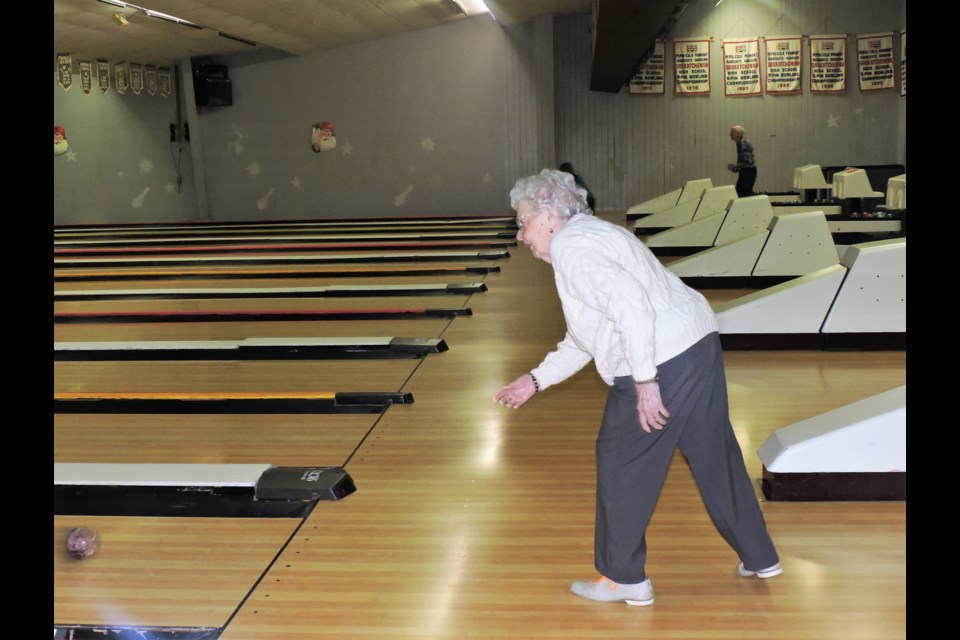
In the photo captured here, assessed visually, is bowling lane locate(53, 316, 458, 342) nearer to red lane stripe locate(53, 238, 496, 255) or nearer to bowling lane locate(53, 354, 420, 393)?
bowling lane locate(53, 354, 420, 393)

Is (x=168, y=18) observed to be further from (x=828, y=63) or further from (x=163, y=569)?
(x=163, y=569)

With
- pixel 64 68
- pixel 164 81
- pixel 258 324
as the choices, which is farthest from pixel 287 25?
pixel 258 324

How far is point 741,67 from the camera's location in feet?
53.8

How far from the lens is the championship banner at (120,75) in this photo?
49.1 ft

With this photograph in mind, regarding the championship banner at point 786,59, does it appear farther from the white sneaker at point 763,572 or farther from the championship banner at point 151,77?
the white sneaker at point 763,572

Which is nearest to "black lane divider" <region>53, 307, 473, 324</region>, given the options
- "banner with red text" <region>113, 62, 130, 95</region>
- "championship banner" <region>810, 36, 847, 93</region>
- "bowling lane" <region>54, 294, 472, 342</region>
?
"bowling lane" <region>54, 294, 472, 342</region>

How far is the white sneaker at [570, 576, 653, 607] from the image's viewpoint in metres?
2.26

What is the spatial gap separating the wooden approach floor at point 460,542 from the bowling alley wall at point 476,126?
12.4m

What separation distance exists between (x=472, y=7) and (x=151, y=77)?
5223 mm

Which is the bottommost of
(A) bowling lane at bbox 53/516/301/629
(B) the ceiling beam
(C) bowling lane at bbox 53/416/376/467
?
(A) bowling lane at bbox 53/516/301/629

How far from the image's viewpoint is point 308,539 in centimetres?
275

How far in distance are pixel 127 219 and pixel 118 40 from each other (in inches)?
139

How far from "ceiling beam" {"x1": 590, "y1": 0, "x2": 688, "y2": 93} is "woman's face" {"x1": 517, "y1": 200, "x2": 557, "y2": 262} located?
647 centimetres
